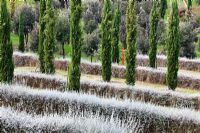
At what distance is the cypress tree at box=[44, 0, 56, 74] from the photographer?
31453 millimetres

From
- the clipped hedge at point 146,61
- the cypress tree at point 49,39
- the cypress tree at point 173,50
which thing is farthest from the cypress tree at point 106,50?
the clipped hedge at point 146,61

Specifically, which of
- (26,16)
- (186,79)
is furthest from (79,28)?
(26,16)

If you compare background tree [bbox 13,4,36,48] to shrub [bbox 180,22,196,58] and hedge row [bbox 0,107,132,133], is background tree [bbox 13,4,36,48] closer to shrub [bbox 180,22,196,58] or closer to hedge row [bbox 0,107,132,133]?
shrub [bbox 180,22,196,58]

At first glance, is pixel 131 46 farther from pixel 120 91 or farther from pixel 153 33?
pixel 153 33

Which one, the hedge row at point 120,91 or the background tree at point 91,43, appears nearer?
the hedge row at point 120,91

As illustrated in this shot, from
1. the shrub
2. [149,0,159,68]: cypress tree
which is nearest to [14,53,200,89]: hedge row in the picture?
→ [149,0,159,68]: cypress tree

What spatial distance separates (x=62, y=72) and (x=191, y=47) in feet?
54.6

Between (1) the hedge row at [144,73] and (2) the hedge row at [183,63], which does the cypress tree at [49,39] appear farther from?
(2) the hedge row at [183,63]

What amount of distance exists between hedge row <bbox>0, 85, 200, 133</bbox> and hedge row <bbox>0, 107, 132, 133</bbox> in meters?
2.42

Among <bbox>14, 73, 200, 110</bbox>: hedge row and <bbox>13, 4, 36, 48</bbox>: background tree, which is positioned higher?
<bbox>13, 4, 36, 48</bbox>: background tree

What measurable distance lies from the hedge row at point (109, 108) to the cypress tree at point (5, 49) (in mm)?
2153

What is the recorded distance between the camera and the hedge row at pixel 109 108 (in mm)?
19859

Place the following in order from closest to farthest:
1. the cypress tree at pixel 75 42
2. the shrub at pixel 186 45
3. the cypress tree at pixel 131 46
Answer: the cypress tree at pixel 75 42 < the cypress tree at pixel 131 46 < the shrub at pixel 186 45

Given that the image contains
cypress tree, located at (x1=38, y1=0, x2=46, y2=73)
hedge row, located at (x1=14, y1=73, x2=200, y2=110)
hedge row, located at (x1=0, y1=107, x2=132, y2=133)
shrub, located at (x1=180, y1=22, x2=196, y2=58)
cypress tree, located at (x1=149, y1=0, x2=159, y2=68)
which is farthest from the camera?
shrub, located at (x1=180, y1=22, x2=196, y2=58)
